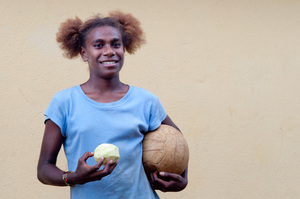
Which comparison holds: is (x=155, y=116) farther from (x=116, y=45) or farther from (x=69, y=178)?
(x=69, y=178)

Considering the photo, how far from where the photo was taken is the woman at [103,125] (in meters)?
2.98

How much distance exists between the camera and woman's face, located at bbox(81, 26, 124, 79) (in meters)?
3.15

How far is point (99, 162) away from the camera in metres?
2.65

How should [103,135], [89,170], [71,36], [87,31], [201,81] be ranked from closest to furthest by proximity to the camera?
1. [89,170]
2. [103,135]
3. [87,31]
4. [71,36]
5. [201,81]

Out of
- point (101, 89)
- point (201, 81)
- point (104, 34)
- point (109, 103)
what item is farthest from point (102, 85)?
point (201, 81)

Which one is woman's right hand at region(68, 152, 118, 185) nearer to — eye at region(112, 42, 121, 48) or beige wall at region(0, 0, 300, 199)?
eye at region(112, 42, 121, 48)

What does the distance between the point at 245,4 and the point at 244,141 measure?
4.65ft

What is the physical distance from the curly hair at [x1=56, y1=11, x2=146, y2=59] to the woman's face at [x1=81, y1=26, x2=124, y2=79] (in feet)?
0.30

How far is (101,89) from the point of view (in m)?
3.21

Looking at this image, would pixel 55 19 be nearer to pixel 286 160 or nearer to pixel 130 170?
pixel 130 170

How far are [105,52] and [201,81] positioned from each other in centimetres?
205

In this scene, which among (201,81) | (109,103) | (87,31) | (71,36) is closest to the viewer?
(109,103)

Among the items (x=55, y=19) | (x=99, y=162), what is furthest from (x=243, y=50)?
(x=99, y=162)

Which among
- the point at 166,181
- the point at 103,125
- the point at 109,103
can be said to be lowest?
the point at 166,181
